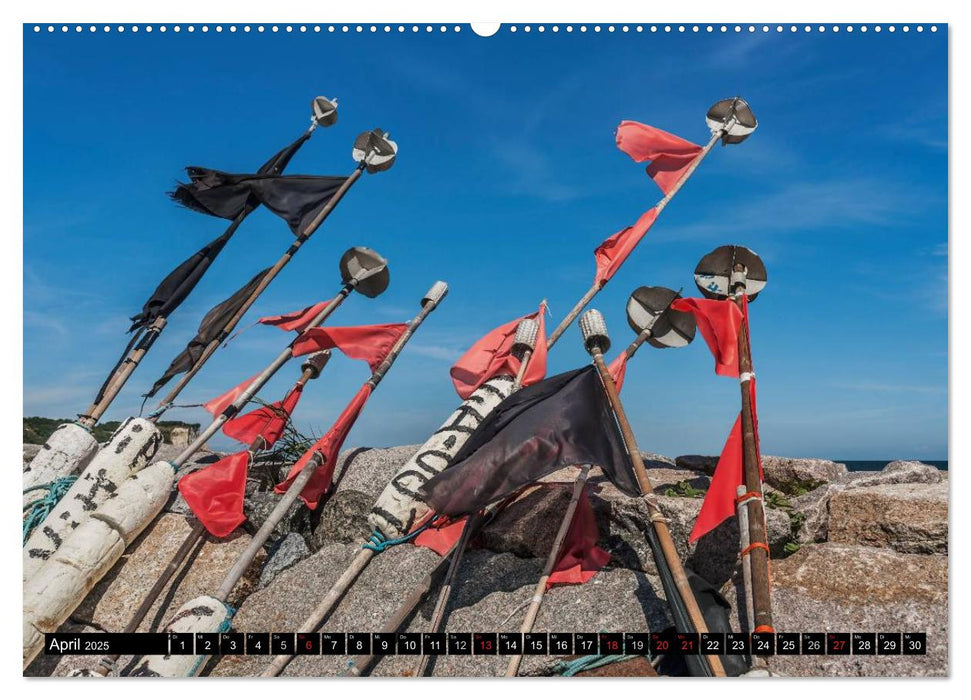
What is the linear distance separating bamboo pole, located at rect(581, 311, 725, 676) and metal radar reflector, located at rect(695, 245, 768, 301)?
1.11 m

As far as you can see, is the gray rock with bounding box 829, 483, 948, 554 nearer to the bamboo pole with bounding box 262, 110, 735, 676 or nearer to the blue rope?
the blue rope

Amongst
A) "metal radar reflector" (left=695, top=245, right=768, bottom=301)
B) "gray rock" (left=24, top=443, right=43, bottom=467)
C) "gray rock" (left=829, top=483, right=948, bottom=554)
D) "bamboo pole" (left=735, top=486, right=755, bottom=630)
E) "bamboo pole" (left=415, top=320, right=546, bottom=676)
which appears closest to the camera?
"bamboo pole" (left=735, top=486, right=755, bottom=630)

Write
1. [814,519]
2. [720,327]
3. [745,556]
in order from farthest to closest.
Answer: [720,327], [814,519], [745,556]

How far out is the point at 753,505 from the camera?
5164 mm

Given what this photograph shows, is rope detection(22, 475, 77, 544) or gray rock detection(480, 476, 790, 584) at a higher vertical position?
rope detection(22, 475, 77, 544)

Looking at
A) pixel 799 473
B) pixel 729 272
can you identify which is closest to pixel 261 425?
pixel 729 272

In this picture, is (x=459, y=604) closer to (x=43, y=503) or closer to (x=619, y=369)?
(x=619, y=369)

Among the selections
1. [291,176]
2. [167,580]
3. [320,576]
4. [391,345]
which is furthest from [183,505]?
[291,176]

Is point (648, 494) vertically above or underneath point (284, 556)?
above

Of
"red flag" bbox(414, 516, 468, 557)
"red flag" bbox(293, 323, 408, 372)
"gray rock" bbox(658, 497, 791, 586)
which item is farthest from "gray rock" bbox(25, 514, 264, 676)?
"gray rock" bbox(658, 497, 791, 586)

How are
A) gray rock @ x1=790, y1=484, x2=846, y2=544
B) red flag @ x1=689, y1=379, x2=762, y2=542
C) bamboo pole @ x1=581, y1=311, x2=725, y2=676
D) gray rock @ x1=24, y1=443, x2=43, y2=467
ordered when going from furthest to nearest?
1. gray rock @ x1=24, y1=443, x2=43, y2=467
2. gray rock @ x1=790, y1=484, x2=846, y2=544
3. red flag @ x1=689, y1=379, x2=762, y2=542
4. bamboo pole @ x1=581, y1=311, x2=725, y2=676

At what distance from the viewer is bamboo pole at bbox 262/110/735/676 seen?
555 cm

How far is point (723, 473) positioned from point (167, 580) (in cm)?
485

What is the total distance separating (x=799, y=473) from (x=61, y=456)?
25.4 feet
